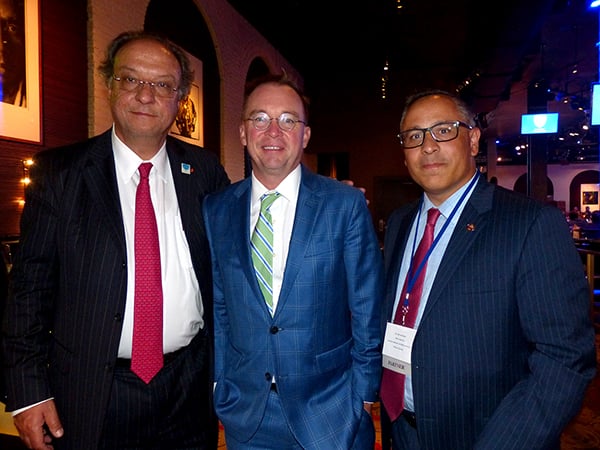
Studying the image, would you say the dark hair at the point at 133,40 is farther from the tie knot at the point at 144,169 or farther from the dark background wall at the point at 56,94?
the dark background wall at the point at 56,94

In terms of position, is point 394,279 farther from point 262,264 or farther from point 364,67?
point 364,67

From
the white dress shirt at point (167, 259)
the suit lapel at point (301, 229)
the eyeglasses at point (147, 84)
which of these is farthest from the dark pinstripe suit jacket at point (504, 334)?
the eyeglasses at point (147, 84)

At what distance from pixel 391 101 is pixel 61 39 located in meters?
8.96

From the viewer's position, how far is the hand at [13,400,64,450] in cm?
165

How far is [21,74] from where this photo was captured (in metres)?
3.08

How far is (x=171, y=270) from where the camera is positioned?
1836mm

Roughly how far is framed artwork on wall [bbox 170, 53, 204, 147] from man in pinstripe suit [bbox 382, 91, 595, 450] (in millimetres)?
4102

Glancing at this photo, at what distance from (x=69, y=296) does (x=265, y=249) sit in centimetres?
80

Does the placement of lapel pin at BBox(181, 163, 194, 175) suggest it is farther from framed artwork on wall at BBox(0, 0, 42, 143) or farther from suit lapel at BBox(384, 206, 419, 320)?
framed artwork on wall at BBox(0, 0, 42, 143)

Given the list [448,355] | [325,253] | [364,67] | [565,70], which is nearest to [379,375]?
[448,355]

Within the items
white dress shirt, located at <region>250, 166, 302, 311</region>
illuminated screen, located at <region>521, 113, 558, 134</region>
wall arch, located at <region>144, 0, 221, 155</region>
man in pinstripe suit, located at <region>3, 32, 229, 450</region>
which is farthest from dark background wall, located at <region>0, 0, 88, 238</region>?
illuminated screen, located at <region>521, 113, 558, 134</region>

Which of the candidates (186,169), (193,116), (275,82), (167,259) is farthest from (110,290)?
(193,116)

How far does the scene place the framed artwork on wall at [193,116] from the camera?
17.5 feet

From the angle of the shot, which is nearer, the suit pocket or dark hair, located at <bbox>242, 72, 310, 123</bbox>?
the suit pocket
